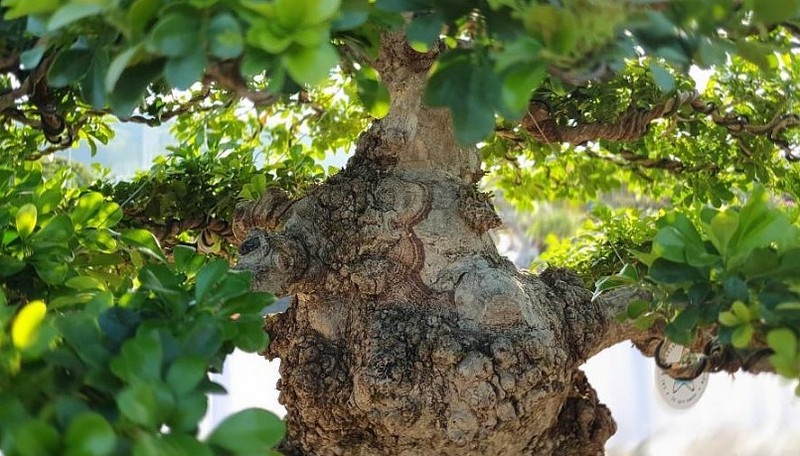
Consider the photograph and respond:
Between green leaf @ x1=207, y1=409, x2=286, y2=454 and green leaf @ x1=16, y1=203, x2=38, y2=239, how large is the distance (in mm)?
263

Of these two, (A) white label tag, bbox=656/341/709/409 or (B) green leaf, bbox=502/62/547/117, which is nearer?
(B) green leaf, bbox=502/62/547/117

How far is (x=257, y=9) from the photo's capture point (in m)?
0.38

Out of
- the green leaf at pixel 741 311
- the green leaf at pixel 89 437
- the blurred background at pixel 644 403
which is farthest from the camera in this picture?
the blurred background at pixel 644 403

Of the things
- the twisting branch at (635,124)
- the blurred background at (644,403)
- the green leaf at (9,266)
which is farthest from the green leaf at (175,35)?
the blurred background at (644,403)

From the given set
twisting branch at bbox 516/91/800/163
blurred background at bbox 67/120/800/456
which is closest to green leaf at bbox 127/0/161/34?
twisting branch at bbox 516/91/800/163

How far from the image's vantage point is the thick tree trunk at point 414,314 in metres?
0.72

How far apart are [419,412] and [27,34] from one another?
0.40 m

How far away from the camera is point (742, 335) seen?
460 mm

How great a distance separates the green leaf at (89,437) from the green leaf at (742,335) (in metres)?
0.30

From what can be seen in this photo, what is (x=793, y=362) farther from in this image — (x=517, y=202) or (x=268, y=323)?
(x=517, y=202)

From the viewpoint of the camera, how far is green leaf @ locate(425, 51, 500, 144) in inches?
16.8

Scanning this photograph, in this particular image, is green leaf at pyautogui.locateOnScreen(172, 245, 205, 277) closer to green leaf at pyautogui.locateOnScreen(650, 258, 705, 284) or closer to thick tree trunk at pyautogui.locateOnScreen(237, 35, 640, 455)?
thick tree trunk at pyautogui.locateOnScreen(237, 35, 640, 455)

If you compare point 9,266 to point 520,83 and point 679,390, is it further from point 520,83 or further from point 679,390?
point 679,390

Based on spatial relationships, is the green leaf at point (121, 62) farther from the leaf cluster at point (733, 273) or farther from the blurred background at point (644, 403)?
the blurred background at point (644, 403)
